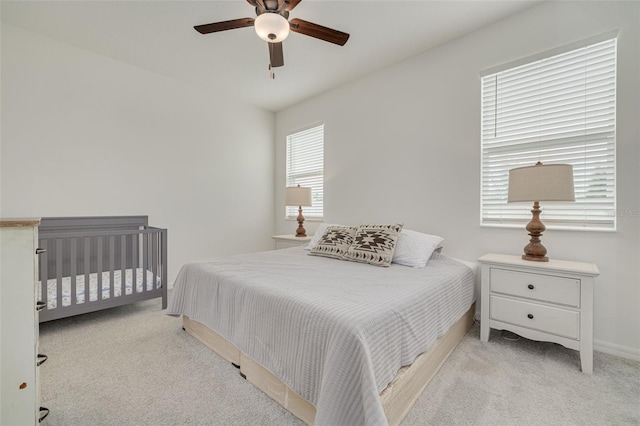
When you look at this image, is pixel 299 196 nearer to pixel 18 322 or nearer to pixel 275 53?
pixel 275 53

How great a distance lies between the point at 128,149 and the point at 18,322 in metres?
2.65

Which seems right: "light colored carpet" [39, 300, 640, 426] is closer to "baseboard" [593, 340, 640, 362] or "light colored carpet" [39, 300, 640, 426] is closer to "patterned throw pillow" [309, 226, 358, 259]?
"baseboard" [593, 340, 640, 362]

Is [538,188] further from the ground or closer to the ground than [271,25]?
closer to the ground

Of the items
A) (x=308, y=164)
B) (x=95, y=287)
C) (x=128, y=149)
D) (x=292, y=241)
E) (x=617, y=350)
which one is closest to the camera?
(x=617, y=350)

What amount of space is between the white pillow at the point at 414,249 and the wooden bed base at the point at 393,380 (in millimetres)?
518

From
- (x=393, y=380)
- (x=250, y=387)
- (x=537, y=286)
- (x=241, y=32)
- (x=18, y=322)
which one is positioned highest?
(x=241, y=32)

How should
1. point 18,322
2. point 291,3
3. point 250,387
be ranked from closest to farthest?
point 18,322 → point 250,387 → point 291,3

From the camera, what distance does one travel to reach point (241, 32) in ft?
8.09

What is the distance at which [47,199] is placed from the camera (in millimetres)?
2637

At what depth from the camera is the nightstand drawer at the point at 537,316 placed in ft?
5.65

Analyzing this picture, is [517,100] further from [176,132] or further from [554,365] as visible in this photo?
[176,132]

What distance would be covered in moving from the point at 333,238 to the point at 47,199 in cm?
278

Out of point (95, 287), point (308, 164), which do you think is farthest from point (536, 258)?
point (95, 287)

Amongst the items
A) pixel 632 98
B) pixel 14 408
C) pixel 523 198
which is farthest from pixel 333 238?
pixel 632 98
